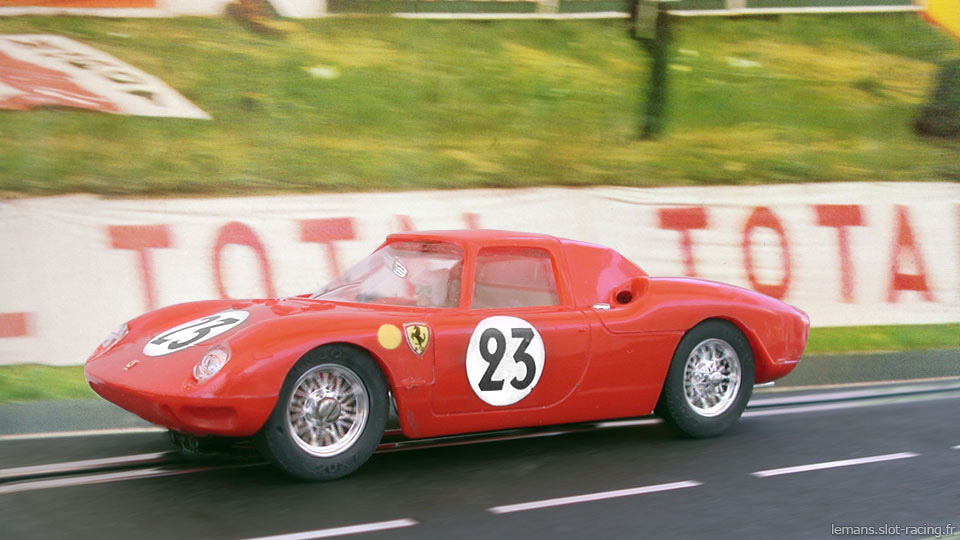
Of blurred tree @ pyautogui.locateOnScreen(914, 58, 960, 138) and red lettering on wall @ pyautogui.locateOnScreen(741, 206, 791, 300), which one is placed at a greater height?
blurred tree @ pyautogui.locateOnScreen(914, 58, 960, 138)

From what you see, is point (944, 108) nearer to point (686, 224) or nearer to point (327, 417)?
point (686, 224)

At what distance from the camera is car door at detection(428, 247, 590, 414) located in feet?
19.1

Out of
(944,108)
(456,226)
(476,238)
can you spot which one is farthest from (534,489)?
(944,108)

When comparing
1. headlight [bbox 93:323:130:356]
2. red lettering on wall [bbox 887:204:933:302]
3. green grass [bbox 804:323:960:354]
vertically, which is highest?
headlight [bbox 93:323:130:356]

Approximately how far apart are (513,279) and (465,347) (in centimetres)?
68

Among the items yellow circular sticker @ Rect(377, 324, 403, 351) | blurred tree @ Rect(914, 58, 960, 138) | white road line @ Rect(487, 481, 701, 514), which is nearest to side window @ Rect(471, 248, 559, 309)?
yellow circular sticker @ Rect(377, 324, 403, 351)

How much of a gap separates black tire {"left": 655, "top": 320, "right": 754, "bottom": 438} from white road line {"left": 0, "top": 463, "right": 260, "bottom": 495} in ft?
8.73

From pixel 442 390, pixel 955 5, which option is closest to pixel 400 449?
pixel 442 390

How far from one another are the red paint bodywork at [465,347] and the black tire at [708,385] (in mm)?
85

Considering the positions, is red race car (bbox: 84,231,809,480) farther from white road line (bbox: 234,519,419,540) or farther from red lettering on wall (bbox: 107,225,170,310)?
red lettering on wall (bbox: 107,225,170,310)

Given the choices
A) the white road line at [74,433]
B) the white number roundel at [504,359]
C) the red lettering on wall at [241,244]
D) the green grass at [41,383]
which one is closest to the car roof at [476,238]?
the white number roundel at [504,359]

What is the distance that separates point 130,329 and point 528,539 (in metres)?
2.75

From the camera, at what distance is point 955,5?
14625 mm

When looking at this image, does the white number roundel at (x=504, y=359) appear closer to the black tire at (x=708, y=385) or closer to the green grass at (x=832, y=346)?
the black tire at (x=708, y=385)
